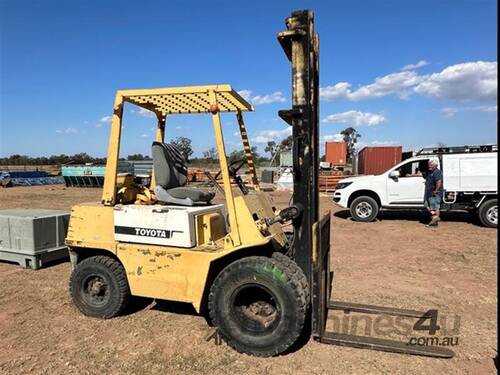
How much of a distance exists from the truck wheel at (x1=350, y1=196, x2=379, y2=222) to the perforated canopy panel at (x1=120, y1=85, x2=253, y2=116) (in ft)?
27.4

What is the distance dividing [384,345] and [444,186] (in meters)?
8.83

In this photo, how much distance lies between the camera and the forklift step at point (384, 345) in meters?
3.88

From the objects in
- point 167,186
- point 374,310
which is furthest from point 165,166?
point 374,310

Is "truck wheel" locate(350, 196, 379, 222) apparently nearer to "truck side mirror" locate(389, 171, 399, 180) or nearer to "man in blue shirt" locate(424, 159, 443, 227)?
"truck side mirror" locate(389, 171, 399, 180)

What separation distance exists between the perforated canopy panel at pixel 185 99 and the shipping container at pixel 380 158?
2523 centimetres

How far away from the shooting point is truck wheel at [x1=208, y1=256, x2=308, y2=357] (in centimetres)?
380

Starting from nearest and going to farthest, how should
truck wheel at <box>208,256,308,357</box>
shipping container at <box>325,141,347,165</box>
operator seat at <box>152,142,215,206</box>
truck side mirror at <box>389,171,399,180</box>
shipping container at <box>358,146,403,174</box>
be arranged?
1. truck wheel at <box>208,256,308,357</box>
2. operator seat at <box>152,142,215,206</box>
3. truck side mirror at <box>389,171,399,180</box>
4. shipping container at <box>358,146,403,174</box>
5. shipping container at <box>325,141,347,165</box>

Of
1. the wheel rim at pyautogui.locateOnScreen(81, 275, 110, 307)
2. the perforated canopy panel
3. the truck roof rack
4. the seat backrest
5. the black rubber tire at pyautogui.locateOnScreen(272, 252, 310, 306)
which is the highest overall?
the perforated canopy panel

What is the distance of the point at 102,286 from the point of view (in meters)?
4.90

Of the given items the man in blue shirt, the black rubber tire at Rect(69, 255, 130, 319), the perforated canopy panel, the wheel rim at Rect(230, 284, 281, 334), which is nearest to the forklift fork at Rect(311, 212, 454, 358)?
the wheel rim at Rect(230, 284, 281, 334)

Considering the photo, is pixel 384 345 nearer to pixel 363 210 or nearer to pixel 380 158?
pixel 363 210

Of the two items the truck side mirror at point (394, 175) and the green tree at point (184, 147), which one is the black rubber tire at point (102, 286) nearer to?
the green tree at point (184, 147)

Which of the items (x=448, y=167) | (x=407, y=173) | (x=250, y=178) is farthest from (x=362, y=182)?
(x=250, y=178)

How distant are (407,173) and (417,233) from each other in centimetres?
250
